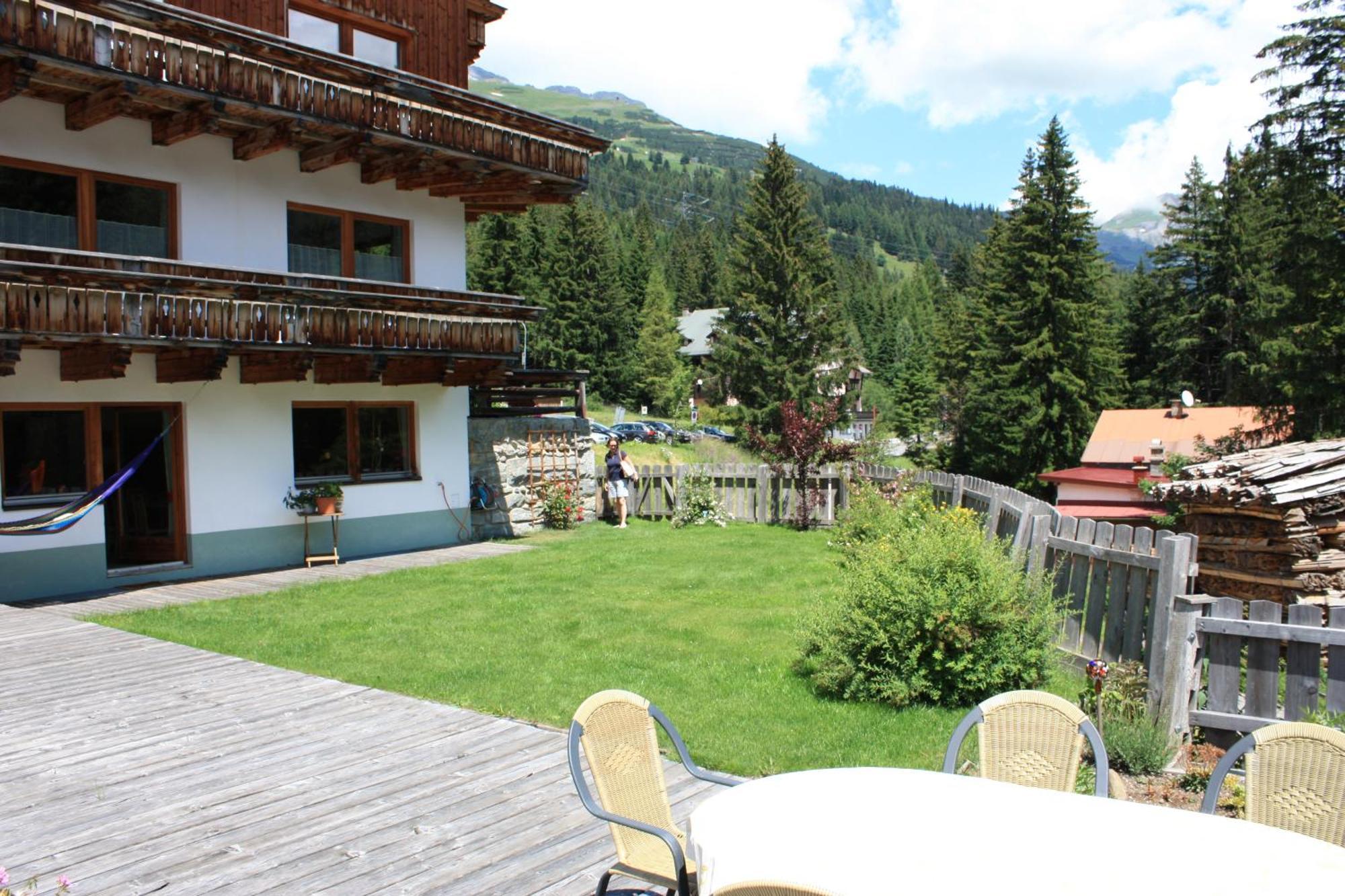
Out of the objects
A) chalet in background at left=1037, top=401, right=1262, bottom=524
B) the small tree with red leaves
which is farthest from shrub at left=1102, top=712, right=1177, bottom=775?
chalet in background at left=1037, top=401, right=1262, bottom=524

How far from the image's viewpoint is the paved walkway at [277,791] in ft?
15.6

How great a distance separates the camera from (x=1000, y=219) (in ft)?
194

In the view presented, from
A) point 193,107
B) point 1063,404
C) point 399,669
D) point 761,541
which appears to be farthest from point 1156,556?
point 1063,404

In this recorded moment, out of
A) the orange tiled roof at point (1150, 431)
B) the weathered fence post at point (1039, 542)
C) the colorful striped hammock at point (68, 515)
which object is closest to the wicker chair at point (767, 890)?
the weathered fence post at point (1039, 542)

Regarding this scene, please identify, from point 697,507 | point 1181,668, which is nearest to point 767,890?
point 1181,668

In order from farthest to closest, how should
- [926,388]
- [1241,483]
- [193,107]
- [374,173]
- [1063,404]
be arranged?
[926,388], [1063,404], [374,173], [193,107], [1241,483]

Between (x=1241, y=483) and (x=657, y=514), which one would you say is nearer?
(x=1241, y=483)

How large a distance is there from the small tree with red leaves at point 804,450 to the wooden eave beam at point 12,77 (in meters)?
12.6

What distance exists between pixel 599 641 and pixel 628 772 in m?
5.75

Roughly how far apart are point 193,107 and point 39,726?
9.26 m

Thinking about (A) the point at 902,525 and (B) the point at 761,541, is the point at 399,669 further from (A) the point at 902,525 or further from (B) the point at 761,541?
(B) the point at 761,541

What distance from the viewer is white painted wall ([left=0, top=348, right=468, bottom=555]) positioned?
13.0 m

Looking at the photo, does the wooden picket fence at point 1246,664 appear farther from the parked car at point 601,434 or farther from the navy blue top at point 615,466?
A: the parked car at point 601,434

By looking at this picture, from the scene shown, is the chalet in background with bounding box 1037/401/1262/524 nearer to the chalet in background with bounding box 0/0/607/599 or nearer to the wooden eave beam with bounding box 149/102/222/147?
the chalet in background with bounding box 0/0/607/599
